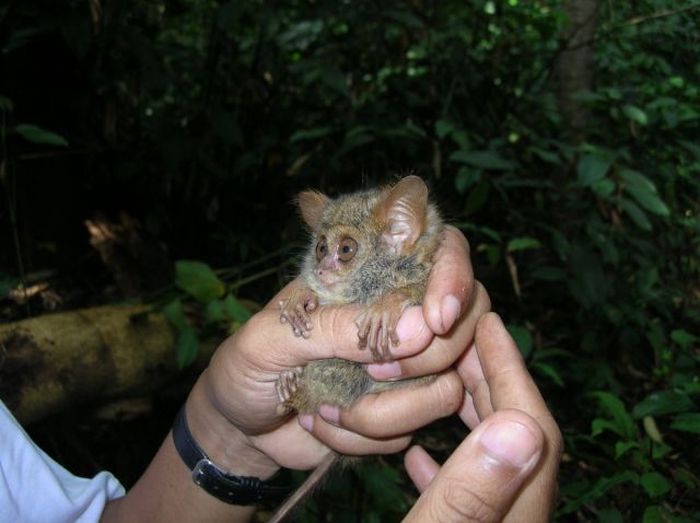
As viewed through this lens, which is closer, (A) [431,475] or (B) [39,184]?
(A) [431,475]

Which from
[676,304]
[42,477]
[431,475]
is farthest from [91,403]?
[676,304]

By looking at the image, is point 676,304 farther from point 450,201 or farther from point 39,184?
point 39,184

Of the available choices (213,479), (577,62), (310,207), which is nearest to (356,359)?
(213,479)

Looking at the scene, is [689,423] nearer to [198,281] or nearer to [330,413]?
[330,413]

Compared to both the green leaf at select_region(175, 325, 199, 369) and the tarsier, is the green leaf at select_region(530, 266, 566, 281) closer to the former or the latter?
the tarsier

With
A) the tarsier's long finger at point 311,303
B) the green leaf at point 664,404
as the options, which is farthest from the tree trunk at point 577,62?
the tarsier's long finger at point 311,303

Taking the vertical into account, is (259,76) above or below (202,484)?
above
